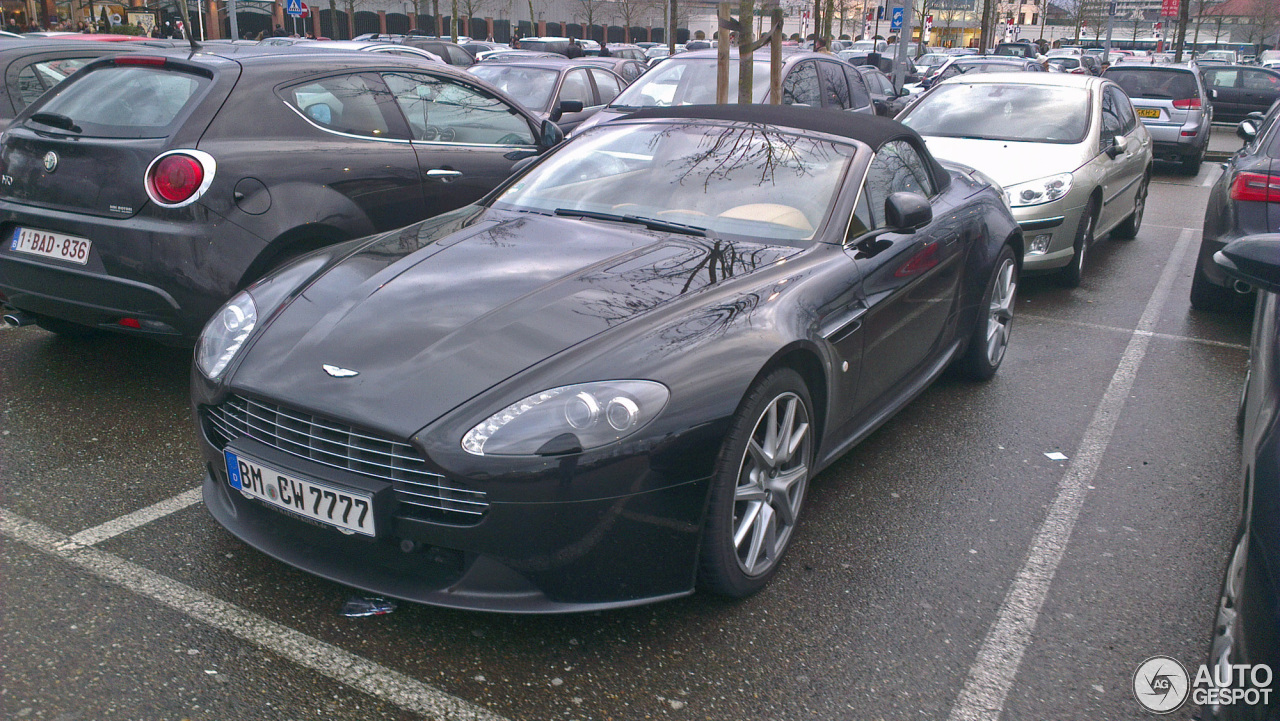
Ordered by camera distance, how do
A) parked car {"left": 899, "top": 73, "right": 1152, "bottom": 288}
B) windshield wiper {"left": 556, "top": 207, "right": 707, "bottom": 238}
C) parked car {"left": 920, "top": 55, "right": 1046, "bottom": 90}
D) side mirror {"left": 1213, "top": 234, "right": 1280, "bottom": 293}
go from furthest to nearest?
1. parked car {"left": 920, "top": 55, "right": 1046, "bottom": 90}
2. parked car {"left": 899, "top": 73, "right": 1152, "bottom": 288}
3. windshield wiper {"left": 556, "top": 207, "right": 707, "bottom": 238}
4. side mirror {"left": 1213, "top": 234, "right": 1280, "bottom": 293}

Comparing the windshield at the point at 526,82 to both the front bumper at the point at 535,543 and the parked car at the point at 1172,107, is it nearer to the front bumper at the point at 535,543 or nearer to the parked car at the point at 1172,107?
the front bumper at the point at 535,543

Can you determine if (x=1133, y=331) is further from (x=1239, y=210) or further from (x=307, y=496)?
(x=307, y=496)

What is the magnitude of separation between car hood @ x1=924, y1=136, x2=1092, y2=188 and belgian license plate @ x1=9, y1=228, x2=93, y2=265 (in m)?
5.46

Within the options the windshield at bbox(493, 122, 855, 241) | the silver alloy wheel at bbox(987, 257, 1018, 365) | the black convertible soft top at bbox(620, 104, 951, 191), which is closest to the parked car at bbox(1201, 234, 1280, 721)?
the windshield at bbox(493, 122, 855, 241)

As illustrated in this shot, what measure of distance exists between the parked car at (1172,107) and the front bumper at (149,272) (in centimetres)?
1375

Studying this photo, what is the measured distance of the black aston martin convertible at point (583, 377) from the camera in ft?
8.21

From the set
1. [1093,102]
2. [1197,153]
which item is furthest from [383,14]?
[1093,102]

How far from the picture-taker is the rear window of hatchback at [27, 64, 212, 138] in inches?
172

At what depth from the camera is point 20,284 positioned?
4.34m

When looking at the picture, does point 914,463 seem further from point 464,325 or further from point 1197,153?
point 1197,153

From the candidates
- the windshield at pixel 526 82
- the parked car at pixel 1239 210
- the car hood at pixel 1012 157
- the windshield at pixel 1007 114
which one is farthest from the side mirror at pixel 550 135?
the windshield at pixel 526 82

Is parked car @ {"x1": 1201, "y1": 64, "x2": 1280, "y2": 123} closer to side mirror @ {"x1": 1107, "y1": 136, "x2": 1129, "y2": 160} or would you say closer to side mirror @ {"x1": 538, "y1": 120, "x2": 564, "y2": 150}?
side mirror @ {"x1": 1107, "y1": 136, "x2": 1129, "y2": 160}

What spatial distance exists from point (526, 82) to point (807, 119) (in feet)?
22.9

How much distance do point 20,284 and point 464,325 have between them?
2674 millimetres
